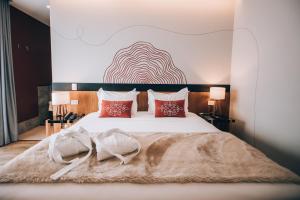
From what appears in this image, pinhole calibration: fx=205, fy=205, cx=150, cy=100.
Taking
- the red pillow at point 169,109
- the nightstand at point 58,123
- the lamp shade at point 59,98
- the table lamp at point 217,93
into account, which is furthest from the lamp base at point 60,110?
the table lamp at point 217,93

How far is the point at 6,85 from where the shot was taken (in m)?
3.58

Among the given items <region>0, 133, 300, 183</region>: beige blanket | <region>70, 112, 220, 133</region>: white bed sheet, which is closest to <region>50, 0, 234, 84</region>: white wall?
<region>70, 112, 220, 133</region>: white bed sheet

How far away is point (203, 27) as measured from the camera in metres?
3.51

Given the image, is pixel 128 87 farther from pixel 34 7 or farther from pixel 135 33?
pixel 34 7

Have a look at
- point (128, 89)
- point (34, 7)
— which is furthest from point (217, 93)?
point (34, 7)

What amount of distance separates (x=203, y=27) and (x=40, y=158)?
3120 mm

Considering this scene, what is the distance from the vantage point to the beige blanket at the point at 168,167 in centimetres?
129

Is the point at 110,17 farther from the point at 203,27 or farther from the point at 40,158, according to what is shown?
the point at 40,158

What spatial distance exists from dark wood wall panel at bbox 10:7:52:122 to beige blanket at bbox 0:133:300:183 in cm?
303

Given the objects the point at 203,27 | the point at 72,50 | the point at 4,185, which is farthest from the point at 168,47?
the point at 4,185

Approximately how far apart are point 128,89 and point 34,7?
8.00ft

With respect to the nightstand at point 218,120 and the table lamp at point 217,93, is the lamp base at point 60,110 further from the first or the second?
the table lamp at point 217,93

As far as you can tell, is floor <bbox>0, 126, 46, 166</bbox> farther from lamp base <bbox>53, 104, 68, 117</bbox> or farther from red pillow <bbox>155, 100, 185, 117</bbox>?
red pillow <bbox>155, 100, 185, 117</bbox>

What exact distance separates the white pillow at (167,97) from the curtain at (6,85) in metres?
2.49
